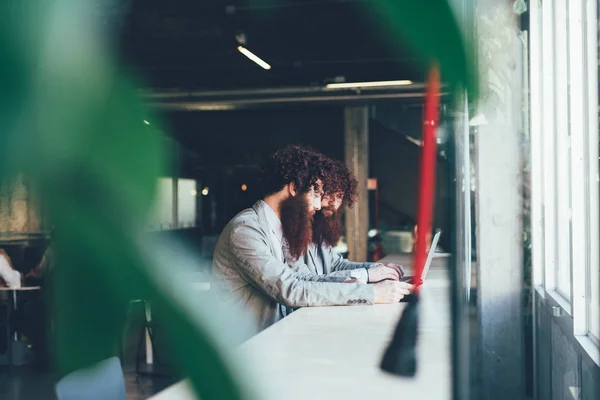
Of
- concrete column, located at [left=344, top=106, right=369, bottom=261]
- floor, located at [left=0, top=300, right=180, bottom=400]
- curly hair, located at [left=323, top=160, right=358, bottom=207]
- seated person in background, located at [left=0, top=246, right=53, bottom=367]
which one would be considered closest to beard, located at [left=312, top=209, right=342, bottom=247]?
curly hair, located at [left=323, top=160, right=358, bottom=207]

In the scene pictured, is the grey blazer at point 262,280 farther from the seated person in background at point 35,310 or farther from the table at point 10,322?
the table at point 10,322

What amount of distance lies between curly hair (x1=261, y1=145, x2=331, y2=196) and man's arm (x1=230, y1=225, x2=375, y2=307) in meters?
0.29

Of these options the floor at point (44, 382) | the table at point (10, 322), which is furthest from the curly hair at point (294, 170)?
the table at point (10, 322)

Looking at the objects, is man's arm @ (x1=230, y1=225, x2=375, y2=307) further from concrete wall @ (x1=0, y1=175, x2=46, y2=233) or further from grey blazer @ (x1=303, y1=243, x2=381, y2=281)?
concrete wall @ (x1=0, y1=175, x2=46, y2=233)

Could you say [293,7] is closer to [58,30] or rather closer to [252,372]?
[58,30]

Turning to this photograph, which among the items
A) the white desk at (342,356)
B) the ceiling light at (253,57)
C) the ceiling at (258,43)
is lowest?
the white desk at (342,356)

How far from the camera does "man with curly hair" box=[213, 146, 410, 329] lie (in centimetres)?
247

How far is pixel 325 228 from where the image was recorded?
319 centimetres

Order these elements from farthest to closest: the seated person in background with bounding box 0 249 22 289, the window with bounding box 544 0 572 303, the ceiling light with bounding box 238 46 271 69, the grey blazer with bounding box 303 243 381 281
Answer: the ceiling light with bounding box 238 46 271 69 → the seated person in background with bounding box 0 249 22 289 → the grey blazer with bounding box 303 243 381 281 → the window with bounding box 544 0 572 303

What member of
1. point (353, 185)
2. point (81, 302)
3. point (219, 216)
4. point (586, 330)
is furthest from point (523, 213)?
point (219, 216)

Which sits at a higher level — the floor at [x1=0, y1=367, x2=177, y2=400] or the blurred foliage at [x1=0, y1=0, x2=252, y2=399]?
the blurred foliage at [x1=0, y1=0, x2=252, y2=399]

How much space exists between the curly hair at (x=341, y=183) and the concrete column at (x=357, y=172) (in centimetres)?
785

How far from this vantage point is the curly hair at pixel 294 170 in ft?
8.85

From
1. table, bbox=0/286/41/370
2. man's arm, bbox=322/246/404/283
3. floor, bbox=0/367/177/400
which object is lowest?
floor, bbox=0/367/177/400
